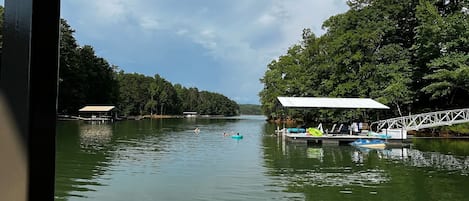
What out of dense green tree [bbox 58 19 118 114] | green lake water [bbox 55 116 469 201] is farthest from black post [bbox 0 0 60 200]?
dense green tree [bbox 58 19 118 114]

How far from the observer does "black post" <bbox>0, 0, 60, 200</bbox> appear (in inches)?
47.3

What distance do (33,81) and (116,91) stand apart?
269 ft

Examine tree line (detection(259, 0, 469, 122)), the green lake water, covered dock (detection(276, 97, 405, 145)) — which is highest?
tree line (detection(259, 0, 469, 122))

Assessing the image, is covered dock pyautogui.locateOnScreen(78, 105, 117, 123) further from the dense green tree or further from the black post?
the black post

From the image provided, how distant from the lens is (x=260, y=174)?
13.7 meters

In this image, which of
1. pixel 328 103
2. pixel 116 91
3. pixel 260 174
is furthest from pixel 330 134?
pixel 116 91

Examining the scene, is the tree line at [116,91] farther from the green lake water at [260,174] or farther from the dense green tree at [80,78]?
the green lake water at [260,174]

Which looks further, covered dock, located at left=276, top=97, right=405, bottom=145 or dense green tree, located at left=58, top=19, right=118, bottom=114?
dense green tree, located at left=58, top=19, right=118, bottom=114

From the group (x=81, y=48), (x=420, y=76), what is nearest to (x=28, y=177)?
(x=420, y=76)

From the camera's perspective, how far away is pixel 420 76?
112 feet

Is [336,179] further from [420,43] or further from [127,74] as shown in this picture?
[127,74]

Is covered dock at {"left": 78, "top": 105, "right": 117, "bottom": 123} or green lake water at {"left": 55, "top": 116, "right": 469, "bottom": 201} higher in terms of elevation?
covered dock at {"left": 78, "top": 105, "right": 117, "bottom": 123}

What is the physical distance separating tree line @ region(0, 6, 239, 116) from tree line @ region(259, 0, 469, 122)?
84.5 feet

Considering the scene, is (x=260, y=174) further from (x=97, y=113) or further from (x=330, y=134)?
(x=97, y=113)
